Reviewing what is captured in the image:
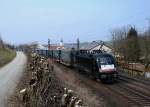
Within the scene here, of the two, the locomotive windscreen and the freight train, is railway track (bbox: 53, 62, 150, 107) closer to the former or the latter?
the freight train

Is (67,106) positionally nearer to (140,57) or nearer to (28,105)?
(28,105)

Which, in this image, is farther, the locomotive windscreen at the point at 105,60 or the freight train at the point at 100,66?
the locomotive windscreen at the point at 105,60

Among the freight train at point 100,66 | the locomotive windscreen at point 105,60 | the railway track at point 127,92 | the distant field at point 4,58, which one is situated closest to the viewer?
the railway track at point 127,92

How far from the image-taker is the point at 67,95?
11.3 m

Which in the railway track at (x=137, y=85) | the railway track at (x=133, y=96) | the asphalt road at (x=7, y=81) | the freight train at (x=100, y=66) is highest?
the freight train at (x=100, y=66)

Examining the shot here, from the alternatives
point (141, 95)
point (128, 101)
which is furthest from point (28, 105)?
point (141, 95)

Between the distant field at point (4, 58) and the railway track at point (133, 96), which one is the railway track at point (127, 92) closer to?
the railway track at point (133, 96)

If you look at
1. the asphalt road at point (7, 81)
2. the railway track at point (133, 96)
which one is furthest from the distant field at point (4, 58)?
the railway track at point (133, 96)

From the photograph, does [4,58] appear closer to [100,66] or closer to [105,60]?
[105,60]

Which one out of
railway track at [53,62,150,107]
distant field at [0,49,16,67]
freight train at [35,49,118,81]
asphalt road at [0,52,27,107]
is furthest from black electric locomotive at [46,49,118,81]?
distant field at [0,49,16,67]

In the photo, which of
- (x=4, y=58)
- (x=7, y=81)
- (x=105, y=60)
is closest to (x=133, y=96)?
(x=7, y=81)

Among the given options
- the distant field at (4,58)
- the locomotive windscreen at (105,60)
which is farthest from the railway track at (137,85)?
the distant field at (4,58)

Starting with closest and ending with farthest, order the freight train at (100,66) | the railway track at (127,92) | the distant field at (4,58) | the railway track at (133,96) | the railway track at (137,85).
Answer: the railway track at (133,96), the railway track at (127,92), the railway track at (137,85), the freight train at (100,66), the distant field at (4,58)

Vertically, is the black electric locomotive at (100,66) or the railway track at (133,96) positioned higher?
the black electric locomotive at (100,66)
